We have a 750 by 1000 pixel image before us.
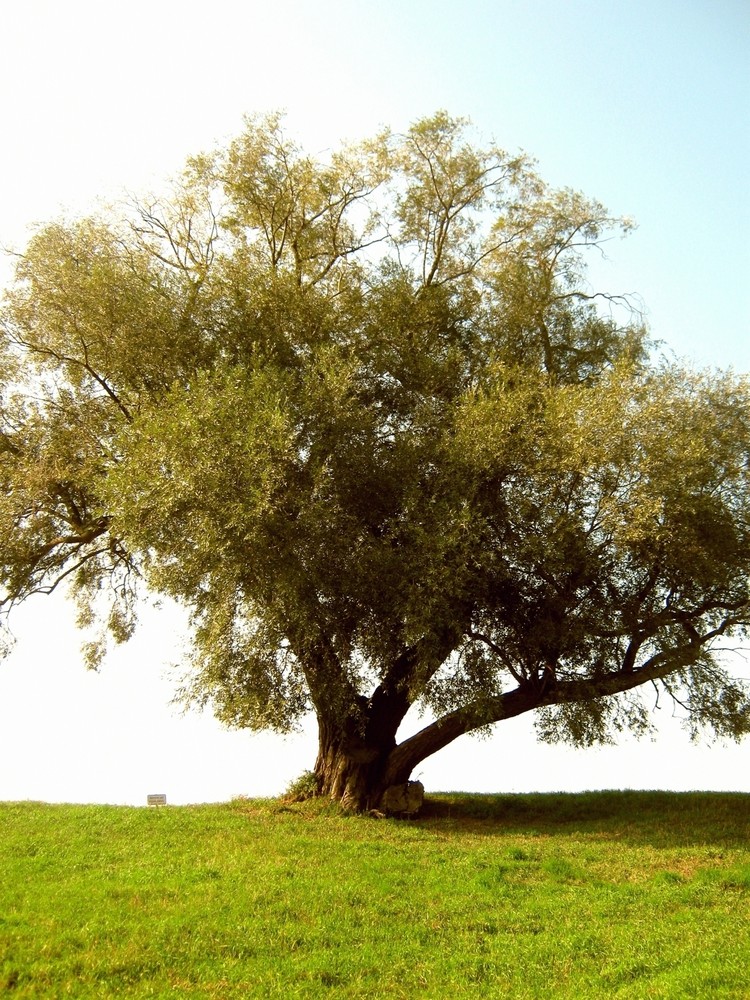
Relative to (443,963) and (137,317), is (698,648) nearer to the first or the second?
(443,963)

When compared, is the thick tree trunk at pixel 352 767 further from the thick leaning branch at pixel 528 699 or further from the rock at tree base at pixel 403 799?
the thick leaning branch at pixel 528 699

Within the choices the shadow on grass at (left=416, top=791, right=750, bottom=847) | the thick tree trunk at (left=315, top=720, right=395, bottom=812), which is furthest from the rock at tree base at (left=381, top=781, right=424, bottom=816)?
the shadow on grass at (left=416, top=791, right=750, bottom=847)

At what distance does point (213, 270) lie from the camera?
82.5 ft

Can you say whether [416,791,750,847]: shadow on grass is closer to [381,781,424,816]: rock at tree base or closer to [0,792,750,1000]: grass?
[0,792,750,1000]: grass

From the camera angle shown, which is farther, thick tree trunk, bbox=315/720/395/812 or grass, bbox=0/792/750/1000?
thick tree trunk, bbox=315/720/395/812

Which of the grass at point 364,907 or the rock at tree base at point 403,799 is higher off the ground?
the rock at tree base at point 403,799

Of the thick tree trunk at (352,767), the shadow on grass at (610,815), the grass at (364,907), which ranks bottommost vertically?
the grass at (364,907)

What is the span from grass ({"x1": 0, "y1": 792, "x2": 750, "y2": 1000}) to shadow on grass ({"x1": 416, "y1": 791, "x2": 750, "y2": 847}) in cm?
15

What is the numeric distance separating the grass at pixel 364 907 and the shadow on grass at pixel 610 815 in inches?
5.8

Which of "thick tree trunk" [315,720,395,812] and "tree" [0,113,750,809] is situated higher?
"tree" [0,113,750,809]

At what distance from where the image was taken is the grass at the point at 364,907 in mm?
12141

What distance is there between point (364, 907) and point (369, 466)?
9895 mm

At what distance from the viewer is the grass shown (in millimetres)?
12141

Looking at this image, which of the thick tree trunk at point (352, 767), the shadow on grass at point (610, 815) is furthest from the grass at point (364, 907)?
the thick tree trunk at point (352, 767)
